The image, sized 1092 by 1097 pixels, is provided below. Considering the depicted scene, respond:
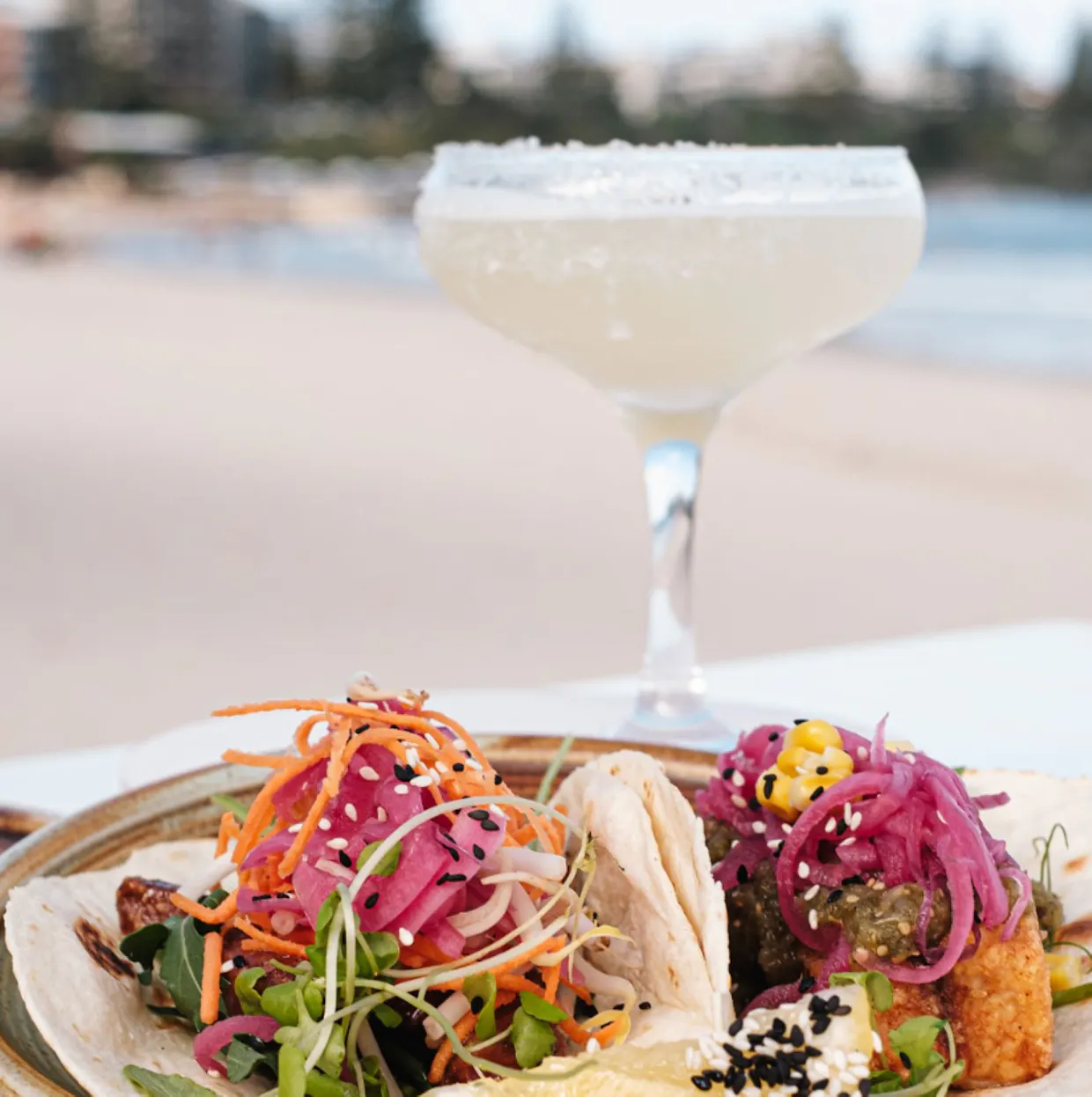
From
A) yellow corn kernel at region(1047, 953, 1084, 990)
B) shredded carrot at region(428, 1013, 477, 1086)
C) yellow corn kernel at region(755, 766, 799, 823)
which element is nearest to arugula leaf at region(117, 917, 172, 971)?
shredded carrot at region(428, 1013, 477, 1086)

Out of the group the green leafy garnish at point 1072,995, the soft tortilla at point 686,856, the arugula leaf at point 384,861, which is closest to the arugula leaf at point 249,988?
the arugula leaf at point 384,861

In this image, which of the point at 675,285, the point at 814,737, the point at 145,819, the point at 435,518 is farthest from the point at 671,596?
the point at 435,518

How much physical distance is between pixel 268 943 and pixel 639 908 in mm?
301

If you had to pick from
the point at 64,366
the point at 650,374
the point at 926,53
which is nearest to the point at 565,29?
the point at 926,53

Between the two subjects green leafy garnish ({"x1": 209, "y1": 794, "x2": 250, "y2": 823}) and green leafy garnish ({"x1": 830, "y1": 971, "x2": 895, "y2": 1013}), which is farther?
green leafy garnish ({"x1": 209, "y1": 794, "x2": 250, "y2": 823})

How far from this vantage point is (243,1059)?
1.03 m

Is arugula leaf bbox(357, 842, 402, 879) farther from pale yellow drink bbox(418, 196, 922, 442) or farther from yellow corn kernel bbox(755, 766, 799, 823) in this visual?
pale yellow drink bbox(418, 196, 922, 442)

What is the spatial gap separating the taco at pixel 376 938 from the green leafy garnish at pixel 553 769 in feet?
0.47

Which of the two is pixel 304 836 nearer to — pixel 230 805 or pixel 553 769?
pixel 230 805

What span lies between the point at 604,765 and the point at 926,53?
41609 mm

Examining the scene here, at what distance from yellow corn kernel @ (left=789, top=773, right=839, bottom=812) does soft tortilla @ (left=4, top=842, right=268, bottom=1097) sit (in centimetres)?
49

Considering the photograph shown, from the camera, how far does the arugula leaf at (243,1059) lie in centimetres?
102

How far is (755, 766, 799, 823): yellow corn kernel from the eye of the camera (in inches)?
48.4

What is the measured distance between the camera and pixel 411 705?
1.26 metres
